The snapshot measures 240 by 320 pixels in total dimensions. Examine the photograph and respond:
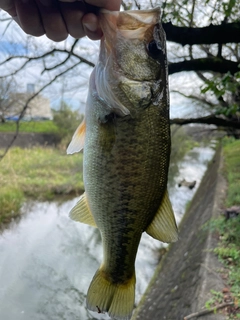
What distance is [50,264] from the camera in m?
8.26

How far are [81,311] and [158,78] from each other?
663cm

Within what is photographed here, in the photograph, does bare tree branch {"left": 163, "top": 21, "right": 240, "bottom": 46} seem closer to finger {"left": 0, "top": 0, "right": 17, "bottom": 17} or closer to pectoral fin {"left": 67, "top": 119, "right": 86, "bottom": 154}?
finger {"left": 0, "top": 0, "right": 17, "bottom": 17}

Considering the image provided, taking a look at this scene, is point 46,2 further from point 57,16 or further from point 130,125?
point 130,125

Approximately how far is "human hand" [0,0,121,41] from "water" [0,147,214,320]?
243 inches

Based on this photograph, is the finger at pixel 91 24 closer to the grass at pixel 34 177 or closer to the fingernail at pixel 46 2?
the fingernail at pixel 46 2

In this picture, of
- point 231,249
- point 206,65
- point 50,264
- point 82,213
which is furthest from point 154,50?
point 50,264

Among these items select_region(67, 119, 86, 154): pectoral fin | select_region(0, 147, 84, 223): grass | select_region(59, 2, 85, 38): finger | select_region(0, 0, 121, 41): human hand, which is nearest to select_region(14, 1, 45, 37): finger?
select_region(0, 0, 121, 41): human hand

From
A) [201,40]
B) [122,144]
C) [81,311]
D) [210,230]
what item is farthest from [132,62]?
[81,311]

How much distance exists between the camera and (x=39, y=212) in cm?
1117

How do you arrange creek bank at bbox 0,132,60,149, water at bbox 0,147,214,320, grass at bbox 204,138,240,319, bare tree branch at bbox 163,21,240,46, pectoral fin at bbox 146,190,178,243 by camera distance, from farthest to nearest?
creek bank at bbox 0,132,60,149 < water at bbox 0,147,214,320 < grass at bbox 204,138,240,319 < bare tree branch at bbox 163,21,240,46 < pectoral fin at bbox 146,190,178,243

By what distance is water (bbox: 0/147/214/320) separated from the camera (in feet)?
22.2

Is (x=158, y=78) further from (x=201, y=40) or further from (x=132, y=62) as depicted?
(x=201, y=40)

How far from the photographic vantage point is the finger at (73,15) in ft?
4.73

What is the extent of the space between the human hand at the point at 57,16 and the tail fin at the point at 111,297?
1158mm
